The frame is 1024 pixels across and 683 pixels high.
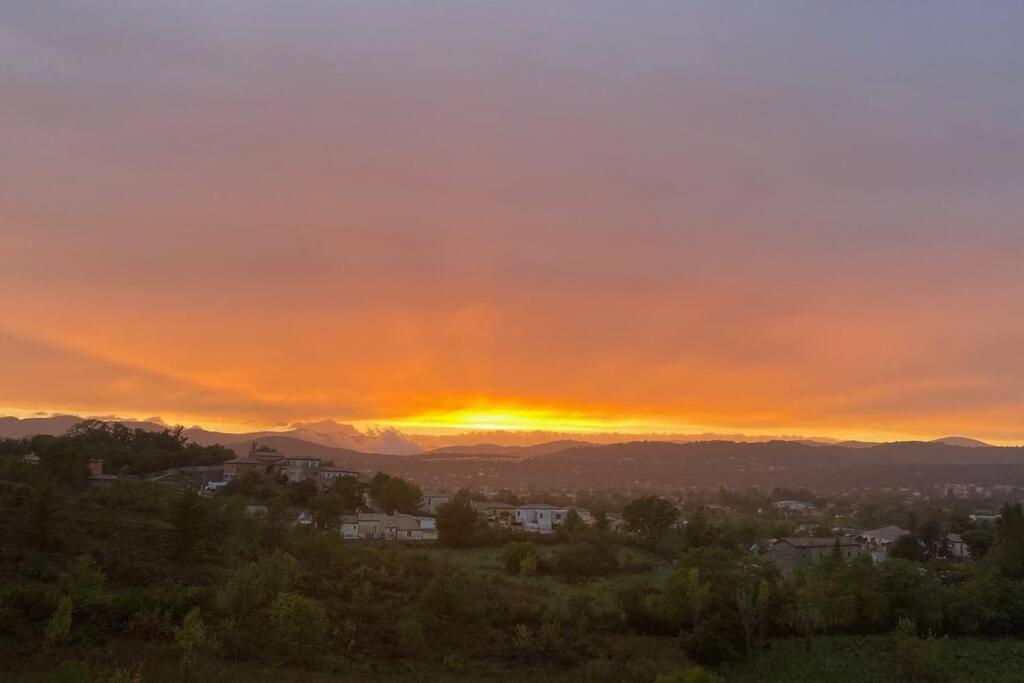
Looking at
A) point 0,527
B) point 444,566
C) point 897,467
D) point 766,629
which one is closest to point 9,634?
point 0,527

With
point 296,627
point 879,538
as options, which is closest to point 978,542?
point 879,538

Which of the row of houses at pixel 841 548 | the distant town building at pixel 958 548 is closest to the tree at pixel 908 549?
the row of houses at pixel 841 548

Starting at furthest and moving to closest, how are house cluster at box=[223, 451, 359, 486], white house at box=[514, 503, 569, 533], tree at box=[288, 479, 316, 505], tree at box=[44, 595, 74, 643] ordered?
white house at box=[514, 503, 569, 533], house cluster at box=[223, 451, 359, 486], tree at box=[288, 479, 316, 505], tree at box=[44, 595, 74, 643]

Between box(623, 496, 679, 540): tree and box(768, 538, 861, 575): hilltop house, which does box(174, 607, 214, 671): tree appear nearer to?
box(768, 538, 861, 575): hilltop house

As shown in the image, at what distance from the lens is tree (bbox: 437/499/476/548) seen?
1919 inches

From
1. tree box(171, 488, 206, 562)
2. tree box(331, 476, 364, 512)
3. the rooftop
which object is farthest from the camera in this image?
tree box(331, 476, 364, 512)

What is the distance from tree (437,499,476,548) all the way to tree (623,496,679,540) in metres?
13.2

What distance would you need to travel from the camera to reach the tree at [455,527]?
160 feet

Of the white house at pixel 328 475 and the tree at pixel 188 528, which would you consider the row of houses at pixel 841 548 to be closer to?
the tree at pixel 188 528

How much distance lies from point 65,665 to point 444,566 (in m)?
20.1

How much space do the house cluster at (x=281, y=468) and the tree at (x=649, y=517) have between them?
24.3m

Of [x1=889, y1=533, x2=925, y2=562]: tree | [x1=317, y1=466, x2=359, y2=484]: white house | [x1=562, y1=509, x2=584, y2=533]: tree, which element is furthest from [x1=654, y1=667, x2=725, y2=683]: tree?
[x1=317, y1=466, x2=359, y2=484]: white house

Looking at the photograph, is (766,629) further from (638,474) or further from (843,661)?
(638,474)

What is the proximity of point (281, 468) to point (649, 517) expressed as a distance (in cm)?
3306
